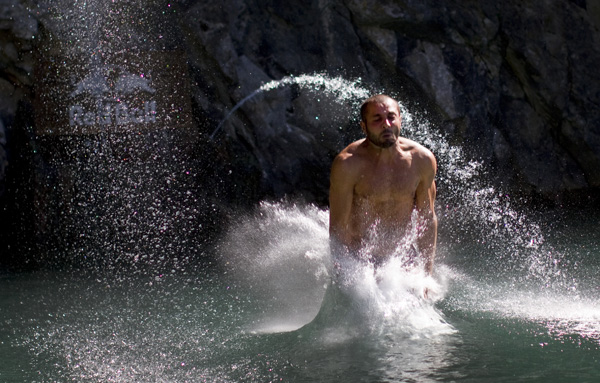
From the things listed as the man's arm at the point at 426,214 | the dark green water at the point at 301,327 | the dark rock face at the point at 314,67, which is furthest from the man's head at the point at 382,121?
the dark rock face at the point at 314,67

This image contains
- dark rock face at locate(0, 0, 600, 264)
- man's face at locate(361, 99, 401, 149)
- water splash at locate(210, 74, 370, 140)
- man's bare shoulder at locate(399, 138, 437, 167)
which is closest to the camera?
man's face at locate(361, 99, 401, 149)

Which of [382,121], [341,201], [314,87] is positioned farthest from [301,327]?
[314,87]

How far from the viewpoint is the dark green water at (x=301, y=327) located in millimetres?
3035

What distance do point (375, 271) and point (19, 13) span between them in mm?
5434

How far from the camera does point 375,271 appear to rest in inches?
147

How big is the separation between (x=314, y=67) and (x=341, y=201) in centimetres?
437

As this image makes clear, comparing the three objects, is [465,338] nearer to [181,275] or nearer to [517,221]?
[181,275]

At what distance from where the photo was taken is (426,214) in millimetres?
3838

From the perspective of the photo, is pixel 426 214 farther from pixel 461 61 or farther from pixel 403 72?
pixel 461 61

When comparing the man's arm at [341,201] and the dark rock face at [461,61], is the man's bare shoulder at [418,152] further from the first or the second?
the dark rock face at [461,61]

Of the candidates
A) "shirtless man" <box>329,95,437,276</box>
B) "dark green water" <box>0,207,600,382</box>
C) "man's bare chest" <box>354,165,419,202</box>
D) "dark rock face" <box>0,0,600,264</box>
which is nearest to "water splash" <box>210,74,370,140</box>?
"dark rock face" <box>0,0,600,264</box>

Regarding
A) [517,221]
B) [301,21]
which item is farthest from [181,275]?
[517,221]

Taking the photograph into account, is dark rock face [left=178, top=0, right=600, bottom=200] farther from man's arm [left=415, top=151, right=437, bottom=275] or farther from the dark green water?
man's arm [left=415, top=151, right=437, bottom=275]

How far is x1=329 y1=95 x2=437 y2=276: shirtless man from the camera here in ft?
12.0
